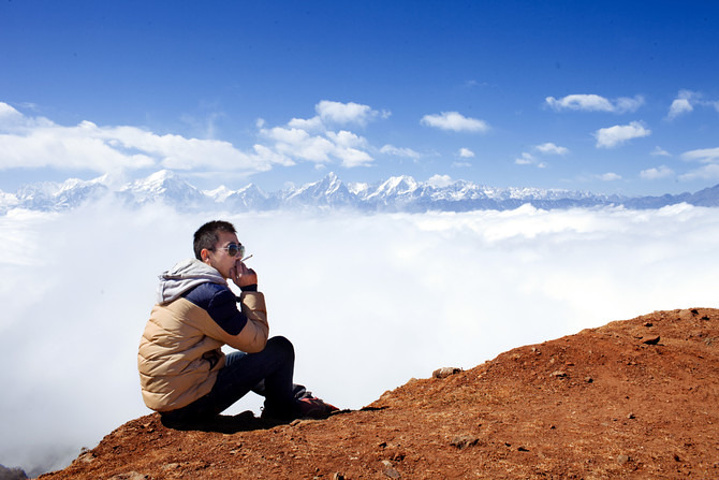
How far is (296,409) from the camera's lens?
6730 millimetres

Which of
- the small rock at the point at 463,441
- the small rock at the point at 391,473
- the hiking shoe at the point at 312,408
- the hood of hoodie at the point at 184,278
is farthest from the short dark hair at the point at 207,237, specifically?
the small rock at the point at 463,441

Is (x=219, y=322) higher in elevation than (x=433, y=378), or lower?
higher

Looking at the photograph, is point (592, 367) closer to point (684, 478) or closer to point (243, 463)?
point (684, 478)

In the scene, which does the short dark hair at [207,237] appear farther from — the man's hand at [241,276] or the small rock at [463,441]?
the small rock at [463,441]

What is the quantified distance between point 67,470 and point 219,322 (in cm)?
259

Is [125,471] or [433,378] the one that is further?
[433,378]

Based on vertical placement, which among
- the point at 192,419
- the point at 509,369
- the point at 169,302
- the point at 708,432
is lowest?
the point at 708,432

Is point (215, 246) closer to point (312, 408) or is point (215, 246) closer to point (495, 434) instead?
point (312, 408)

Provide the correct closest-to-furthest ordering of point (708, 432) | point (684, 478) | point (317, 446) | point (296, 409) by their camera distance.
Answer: point (684, 478) → point (317, 446) → point (708, 432) → point (296, 409)

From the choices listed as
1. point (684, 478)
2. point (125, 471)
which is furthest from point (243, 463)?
point (684, 478)

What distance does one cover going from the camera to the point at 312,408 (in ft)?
22.5

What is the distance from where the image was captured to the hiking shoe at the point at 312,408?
22.2 ft

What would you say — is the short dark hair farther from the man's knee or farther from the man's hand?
the man's knee

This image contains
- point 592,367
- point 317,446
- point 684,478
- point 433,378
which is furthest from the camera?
point 433,378
